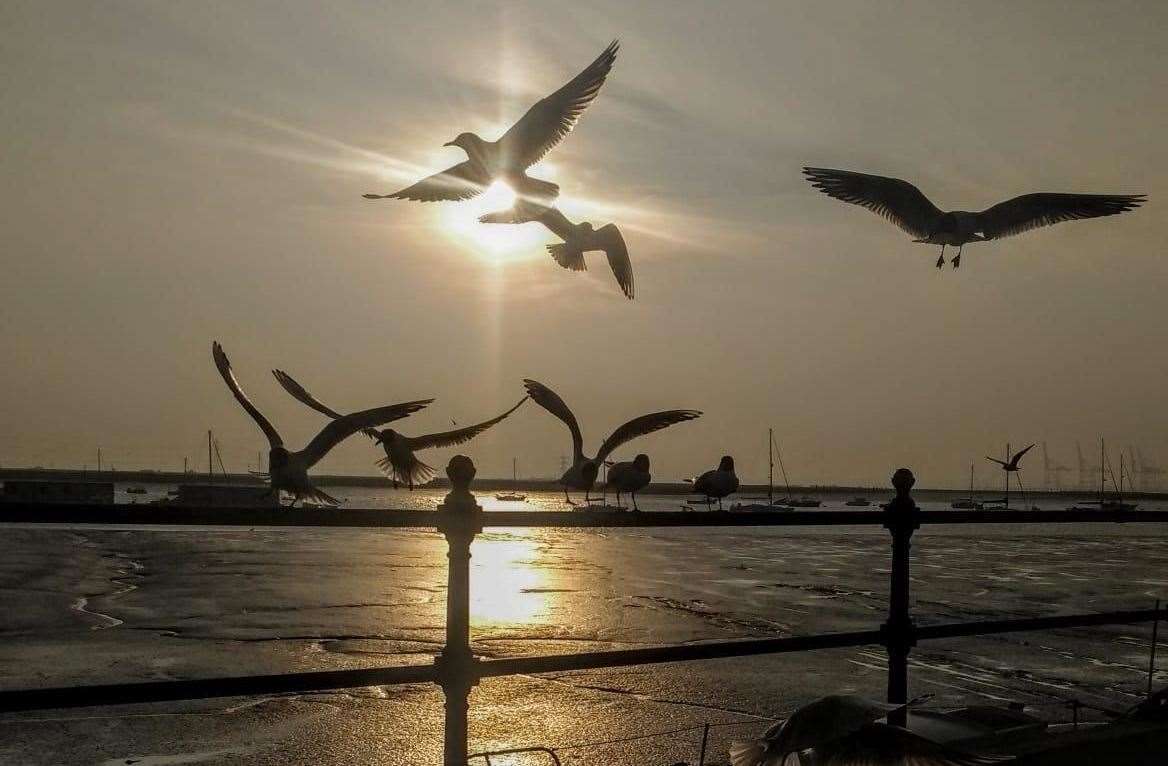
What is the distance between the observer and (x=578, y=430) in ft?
31.6

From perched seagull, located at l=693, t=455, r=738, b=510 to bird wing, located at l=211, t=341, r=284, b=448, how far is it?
515 cm

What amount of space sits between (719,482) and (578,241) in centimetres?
413

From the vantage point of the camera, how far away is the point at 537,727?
33.0ft

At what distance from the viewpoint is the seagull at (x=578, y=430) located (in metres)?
7.82

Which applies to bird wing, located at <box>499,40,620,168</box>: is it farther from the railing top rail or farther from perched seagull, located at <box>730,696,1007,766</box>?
perched seagull, located at <box>730,696,1007,766</box>

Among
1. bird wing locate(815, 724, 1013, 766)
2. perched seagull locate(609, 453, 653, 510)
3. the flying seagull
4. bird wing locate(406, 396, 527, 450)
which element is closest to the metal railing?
bird wing locate(815, 724, 1013, 766)

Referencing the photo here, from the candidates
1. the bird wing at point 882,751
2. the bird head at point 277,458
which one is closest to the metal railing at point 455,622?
the bird wing at point 882,751

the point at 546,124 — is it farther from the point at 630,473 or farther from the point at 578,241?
the point at 630,473

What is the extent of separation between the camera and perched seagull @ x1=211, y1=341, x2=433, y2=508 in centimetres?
638

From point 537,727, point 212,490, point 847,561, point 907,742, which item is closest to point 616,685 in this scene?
point 537,727

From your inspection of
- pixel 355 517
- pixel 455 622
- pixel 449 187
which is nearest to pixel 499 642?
pixel 449 187

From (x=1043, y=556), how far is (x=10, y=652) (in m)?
40.2

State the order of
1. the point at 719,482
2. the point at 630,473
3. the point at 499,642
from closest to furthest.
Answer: the point at 630,473, the point at 719,482, the point at 499,642

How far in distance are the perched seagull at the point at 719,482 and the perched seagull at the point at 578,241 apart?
3.44m
